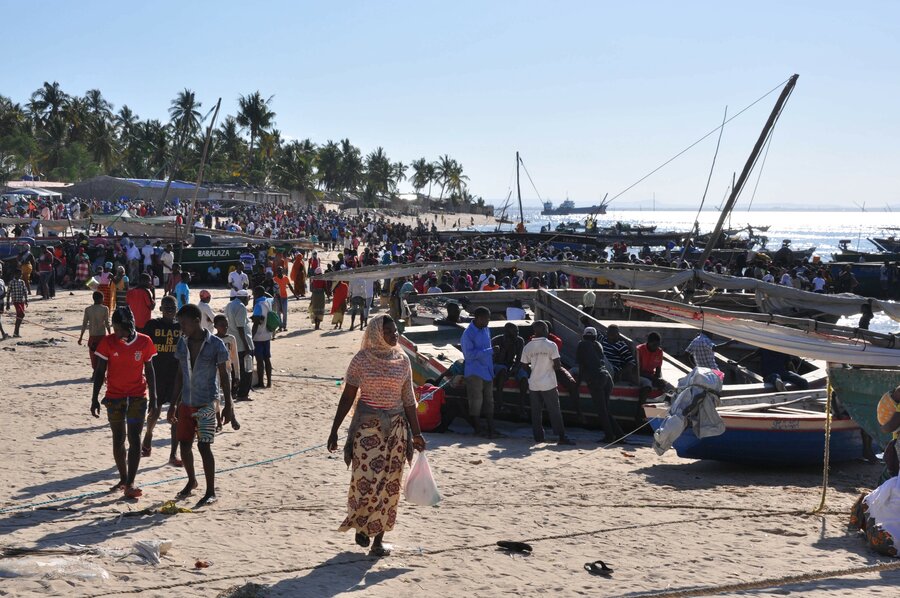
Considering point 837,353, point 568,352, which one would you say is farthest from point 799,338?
point 568,352

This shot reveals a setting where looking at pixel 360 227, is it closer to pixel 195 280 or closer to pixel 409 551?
pixel 195 280

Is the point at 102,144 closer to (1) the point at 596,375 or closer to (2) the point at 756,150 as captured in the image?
(2) the point at 756,150

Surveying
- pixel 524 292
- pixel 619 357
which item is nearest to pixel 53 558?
pixel 619 357

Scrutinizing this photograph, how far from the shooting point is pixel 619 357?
40.7ft

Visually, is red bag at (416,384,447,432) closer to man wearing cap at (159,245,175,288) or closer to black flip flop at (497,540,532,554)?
black flip flop at (497,540,532,554)

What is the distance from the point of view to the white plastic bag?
6641 mm

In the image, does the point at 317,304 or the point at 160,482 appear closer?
the point at 160,482

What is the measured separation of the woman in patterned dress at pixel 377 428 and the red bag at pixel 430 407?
5279 millimetres

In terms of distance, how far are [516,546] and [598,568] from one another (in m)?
0.67

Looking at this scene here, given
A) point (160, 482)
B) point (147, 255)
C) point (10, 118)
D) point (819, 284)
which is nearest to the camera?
point (160, 482)

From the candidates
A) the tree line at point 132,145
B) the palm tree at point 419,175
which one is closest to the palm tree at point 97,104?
the tree line at point 132,145

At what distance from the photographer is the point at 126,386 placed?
7793mm

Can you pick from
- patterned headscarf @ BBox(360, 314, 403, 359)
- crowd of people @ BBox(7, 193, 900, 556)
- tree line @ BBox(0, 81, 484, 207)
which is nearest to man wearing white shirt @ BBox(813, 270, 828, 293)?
crowd of people @ BBox(7, 193, 900, 556)

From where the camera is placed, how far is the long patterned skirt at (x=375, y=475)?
21.2 ft
